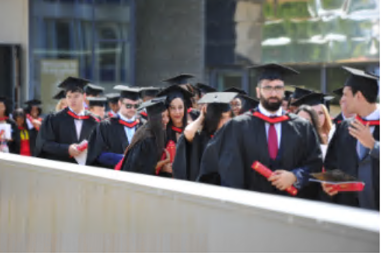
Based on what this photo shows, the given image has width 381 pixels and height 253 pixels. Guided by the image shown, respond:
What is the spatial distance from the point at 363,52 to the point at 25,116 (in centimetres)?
830

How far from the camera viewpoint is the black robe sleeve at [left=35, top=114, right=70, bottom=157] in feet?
31.8

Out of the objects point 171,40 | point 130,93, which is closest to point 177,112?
point 130,93

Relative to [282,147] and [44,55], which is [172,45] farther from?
[282,147]

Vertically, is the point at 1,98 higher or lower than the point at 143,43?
lower

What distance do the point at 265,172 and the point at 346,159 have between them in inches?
36.7

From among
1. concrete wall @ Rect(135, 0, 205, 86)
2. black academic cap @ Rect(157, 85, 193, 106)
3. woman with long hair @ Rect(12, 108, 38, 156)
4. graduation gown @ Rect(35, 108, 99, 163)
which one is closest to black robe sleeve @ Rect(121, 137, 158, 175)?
black academic cap @ Rect(157, 85, 193, 106)

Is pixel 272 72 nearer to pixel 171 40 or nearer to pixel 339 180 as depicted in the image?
pixel 339 180

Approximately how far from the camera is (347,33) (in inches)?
734

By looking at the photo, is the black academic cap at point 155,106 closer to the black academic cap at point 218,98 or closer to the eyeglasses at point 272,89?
the black academic cap at point 218,98

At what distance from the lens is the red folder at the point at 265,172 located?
5.61 meters

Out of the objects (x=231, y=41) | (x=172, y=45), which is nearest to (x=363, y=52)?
(x=231, y=41)

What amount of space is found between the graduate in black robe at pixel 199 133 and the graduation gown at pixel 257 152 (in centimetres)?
86

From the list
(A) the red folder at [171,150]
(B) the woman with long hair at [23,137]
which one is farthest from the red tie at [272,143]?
(B) the woman with long hair at [23,137]

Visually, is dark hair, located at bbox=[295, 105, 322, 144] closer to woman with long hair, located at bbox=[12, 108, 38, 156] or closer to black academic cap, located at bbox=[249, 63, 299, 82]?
black academic cap, located at bbox=[249, 63, 299, 82]
